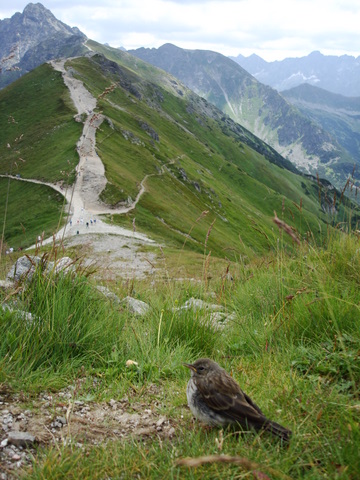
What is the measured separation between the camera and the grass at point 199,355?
2.90 m

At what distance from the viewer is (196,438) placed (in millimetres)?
3217

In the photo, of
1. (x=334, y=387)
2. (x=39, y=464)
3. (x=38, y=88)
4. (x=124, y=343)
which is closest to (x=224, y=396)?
(x=334, y=387)

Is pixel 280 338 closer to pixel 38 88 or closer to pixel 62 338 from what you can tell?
pixel 62 338

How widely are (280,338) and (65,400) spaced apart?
8.70 feet

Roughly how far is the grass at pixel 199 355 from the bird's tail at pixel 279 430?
0.07 metres

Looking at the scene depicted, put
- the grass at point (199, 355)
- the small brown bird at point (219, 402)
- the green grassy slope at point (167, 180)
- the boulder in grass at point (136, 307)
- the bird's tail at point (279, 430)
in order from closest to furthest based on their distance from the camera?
the grass at point (199, 355), the bird's tail at point (279, 430), the small brown bird at point (219, 402), the boulder in grass at point (136, 307), the green grassy slope at point (167, 180)

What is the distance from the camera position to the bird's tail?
119 inches

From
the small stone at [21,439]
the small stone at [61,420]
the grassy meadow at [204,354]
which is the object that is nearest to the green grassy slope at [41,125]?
the grassy meadow at [204,354]

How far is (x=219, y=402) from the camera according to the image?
11.5ft

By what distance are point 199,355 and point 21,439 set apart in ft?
7.94

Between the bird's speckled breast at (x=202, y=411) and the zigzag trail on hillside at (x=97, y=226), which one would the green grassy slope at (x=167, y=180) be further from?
the bird's speckled breast at (x=202, y=411)

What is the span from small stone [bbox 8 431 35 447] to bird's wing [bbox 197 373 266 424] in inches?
60.2

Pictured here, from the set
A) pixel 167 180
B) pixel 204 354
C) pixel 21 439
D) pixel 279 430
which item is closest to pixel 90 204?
pixel 167 180

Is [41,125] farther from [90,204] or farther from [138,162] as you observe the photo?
[90,204]
